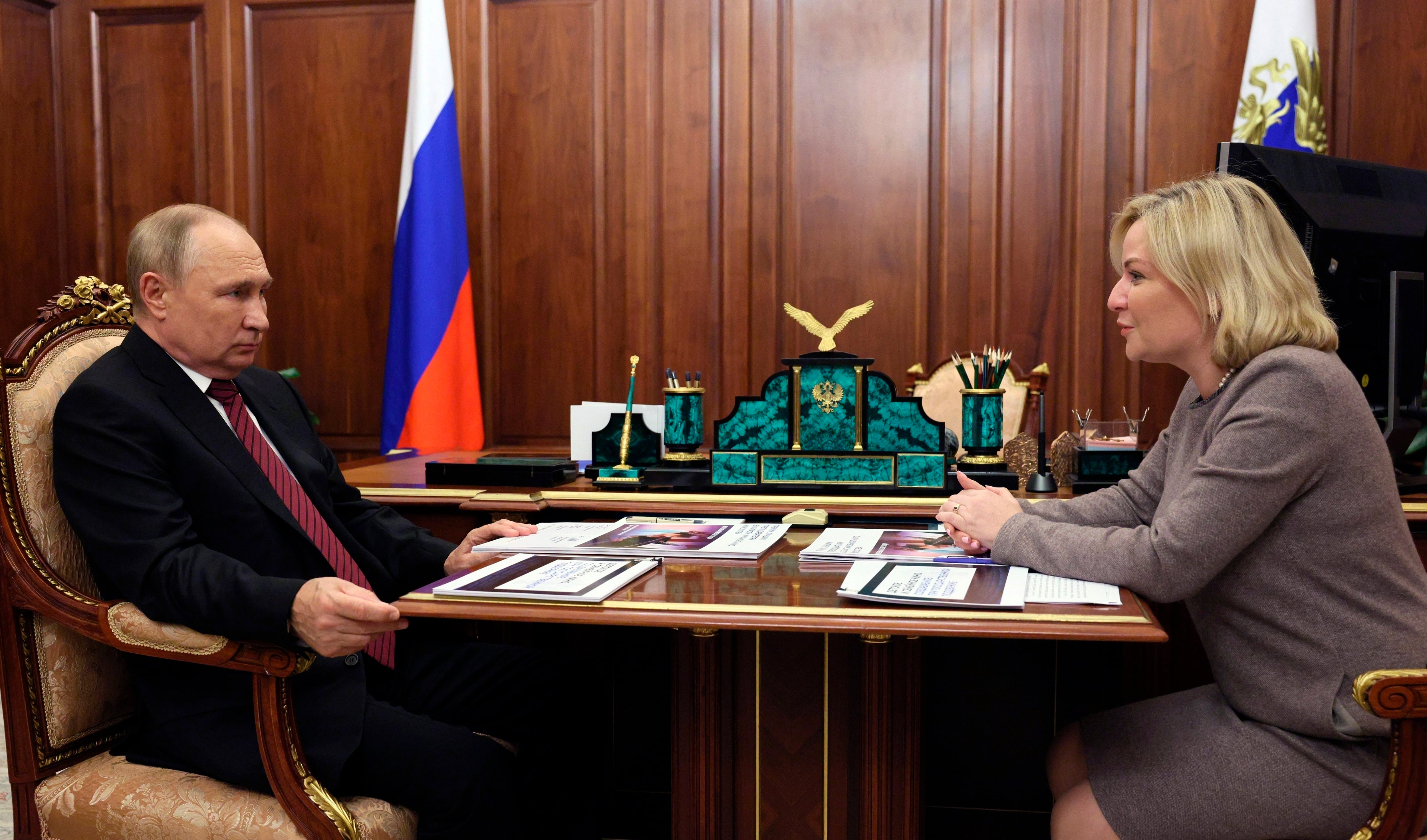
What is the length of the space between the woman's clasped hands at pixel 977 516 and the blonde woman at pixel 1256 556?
0.01 meters

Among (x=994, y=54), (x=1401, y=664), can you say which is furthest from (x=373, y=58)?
(x=1401, y=664)

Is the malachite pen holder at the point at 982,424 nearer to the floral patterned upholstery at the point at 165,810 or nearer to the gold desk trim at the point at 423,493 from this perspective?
the gold desk trim at the point at 423,493

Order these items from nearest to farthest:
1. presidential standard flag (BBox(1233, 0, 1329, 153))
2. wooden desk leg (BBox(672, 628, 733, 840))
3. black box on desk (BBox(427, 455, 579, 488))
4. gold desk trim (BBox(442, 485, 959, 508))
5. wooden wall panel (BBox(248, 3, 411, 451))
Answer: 1. wooden desk leg (BBox(672, 628, 733, 840))
2. gold desk trim (BBox(442, 485, 959, 508))
3. black box on desk (BBox(427, 455, 579, 488))
4. presidential standard flag (BBox(1233, 0, 1329, 153))
5. wooden wall panel (BBox(248, 3, 411, 451))

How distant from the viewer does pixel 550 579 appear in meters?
1.42

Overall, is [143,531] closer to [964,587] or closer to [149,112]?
[964,587]

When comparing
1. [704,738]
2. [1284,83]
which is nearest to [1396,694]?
[704,738]

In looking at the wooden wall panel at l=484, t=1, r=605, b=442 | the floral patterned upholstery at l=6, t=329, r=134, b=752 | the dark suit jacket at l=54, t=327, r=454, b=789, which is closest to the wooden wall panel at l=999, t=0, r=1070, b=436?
the wooden wall panel at l=484, t=1, r=605, b=442

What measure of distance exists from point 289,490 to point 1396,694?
168 cm

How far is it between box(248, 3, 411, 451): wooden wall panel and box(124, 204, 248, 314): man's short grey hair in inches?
103

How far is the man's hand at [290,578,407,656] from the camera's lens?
1417mm

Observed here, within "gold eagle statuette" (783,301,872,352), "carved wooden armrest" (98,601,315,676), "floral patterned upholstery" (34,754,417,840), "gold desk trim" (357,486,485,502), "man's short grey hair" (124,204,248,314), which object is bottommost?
"floral patterned upholstery" (34,754,417,840)

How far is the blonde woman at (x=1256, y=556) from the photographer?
4.53 feet

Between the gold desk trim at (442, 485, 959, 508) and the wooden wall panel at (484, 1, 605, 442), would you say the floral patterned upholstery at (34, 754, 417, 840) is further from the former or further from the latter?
the wooden wall panel at (484, 1, 605, 442)

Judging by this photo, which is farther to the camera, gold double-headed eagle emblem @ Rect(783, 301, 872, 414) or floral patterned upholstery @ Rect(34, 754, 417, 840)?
gold double-headed eagle emblem @ Rect(783, 301, 872, 414)
